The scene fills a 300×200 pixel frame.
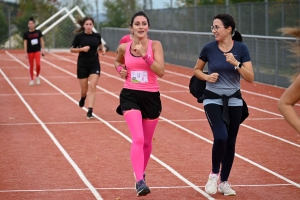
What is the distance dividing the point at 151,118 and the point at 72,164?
8.99ft

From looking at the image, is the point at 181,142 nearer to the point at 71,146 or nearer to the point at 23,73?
the point at 71,146

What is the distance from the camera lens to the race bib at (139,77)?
8781 millimetres

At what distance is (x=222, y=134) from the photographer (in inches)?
340

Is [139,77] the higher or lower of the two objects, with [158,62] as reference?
lower

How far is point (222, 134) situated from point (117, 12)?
133 feet

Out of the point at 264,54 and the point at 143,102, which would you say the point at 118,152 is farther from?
the point at 264,54

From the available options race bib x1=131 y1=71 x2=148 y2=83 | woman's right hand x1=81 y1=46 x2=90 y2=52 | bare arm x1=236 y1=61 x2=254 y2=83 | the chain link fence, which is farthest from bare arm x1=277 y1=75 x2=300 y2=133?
the chain link fence

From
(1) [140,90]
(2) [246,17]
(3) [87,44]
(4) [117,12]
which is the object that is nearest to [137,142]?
(1) [140,90]

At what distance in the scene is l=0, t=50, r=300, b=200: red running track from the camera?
9477 mm

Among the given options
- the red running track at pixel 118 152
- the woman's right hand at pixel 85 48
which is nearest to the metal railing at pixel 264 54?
the red running track at pixel 118 152

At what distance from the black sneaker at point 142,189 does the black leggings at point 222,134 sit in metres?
0.77

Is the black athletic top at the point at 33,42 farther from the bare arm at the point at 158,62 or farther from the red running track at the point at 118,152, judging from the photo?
the bare arm at the point at 158,62

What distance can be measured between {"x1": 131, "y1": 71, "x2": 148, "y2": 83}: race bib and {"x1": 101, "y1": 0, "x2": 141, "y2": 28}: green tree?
3803 centimetres

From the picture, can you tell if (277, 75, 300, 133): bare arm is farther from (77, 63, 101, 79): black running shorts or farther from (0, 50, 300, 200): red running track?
(77, 63, 101, 79): black running shorts
